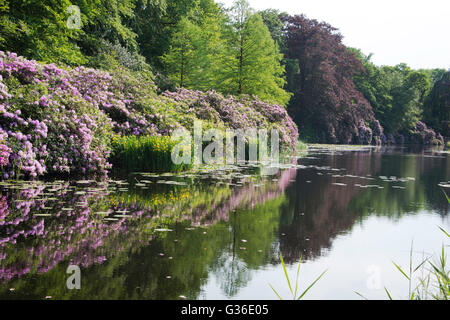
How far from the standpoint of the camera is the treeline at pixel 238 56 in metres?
15.8

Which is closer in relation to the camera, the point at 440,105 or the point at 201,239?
the point at 201,239

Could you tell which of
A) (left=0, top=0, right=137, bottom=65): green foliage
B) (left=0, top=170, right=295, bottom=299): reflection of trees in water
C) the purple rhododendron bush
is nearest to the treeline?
(left=0, top=0, right=137, bottom=65): green foliage

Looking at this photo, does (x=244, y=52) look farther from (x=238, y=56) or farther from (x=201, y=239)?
(x=201, y=239)

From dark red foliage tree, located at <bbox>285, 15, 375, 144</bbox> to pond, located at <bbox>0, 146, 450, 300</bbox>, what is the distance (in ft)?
114

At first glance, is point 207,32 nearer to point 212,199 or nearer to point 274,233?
point 212,199

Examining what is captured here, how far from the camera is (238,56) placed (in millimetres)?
24797

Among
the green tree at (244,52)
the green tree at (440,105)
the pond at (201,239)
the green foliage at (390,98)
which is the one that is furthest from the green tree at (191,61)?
the green tree at (440,105)

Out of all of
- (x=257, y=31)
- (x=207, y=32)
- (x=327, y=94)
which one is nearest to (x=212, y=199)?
(x=257, y=31)

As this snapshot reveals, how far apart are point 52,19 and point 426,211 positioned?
45.7 ft

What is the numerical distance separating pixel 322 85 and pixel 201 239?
39.7 metres

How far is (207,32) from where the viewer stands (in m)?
31.6

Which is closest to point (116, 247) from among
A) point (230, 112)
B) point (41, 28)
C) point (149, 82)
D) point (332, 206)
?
point (332, 206)

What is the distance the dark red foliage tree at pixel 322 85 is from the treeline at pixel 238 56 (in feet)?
0.34

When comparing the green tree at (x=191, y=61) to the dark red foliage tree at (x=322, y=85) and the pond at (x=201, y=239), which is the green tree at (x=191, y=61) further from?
the dark red foliage tree at (x=322, y=85)
